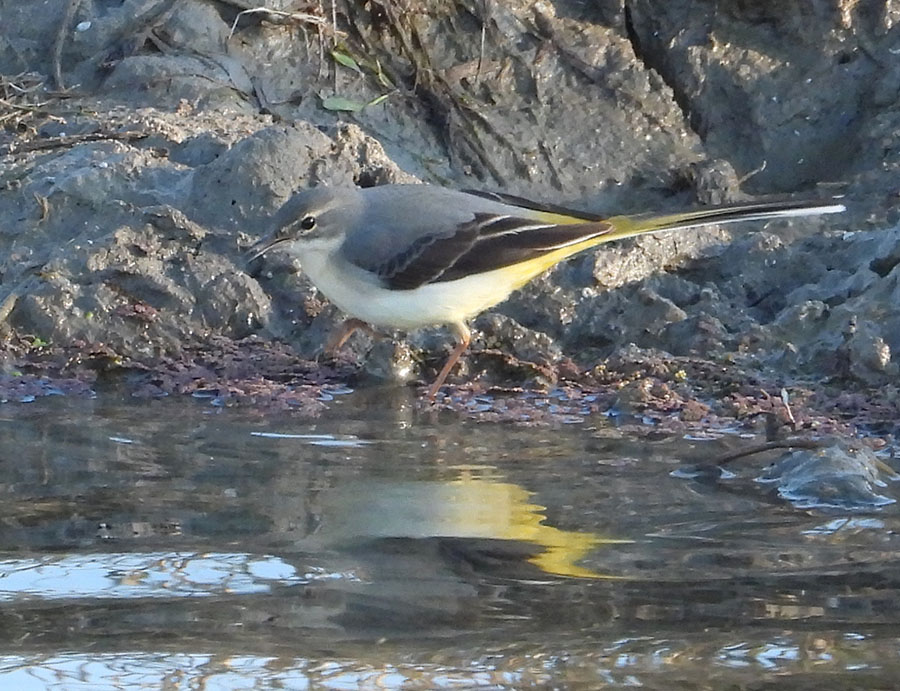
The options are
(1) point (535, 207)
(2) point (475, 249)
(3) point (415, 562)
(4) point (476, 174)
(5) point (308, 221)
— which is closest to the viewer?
Result: (3) point (415, 562)

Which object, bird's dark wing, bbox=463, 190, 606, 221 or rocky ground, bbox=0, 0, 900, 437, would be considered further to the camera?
bird's dark wing, bbox=463, 190, 606, 221

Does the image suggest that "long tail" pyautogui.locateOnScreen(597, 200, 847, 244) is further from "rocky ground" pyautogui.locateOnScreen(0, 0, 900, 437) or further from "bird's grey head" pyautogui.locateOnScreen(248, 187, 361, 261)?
"bird's grey head" pyautogui.locateOnScreen(248, 187, 361, 261)

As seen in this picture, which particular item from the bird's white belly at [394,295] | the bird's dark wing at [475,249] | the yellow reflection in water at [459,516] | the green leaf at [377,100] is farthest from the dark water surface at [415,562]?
the green leaf at [377,100]

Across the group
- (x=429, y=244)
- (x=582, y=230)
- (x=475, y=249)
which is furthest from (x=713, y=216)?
(x=429, y=244)

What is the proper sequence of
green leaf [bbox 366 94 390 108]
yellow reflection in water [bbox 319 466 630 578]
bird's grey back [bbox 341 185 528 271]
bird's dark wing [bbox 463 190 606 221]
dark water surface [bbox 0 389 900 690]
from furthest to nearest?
green leaf [bbox 366 94 390 108]
bird's dark wing [bbox 463 190 606 221]
bird's grey back [bbox 341 185 528 271]
yellow reflection in water [bbox 319 466 630 578]
dark water surface [bbox 0 389 900 690]

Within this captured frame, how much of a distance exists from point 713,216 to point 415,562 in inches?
135

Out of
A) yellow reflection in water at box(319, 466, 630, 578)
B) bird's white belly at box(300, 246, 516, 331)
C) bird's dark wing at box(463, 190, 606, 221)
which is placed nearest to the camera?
yellow reflection in water at box(319, 466, 630, 578)

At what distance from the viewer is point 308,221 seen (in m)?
7.55

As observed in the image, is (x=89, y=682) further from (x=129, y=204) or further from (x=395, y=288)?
(x=129, y=204)

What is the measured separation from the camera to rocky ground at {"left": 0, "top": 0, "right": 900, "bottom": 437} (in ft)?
25.6

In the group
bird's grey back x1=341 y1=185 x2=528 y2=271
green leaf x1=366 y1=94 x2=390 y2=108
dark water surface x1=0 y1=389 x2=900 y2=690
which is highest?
green leaf x1=366 y1=94 x2=390 y2=108

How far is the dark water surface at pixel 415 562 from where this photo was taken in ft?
13.1

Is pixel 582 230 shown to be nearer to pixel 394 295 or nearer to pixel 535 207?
pixel 535 207

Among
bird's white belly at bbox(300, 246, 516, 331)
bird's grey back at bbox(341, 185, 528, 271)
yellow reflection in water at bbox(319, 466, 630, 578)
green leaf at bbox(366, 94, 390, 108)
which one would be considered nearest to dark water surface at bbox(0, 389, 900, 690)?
yellow reflection in water at bbox(319, 466, 630, 578)
